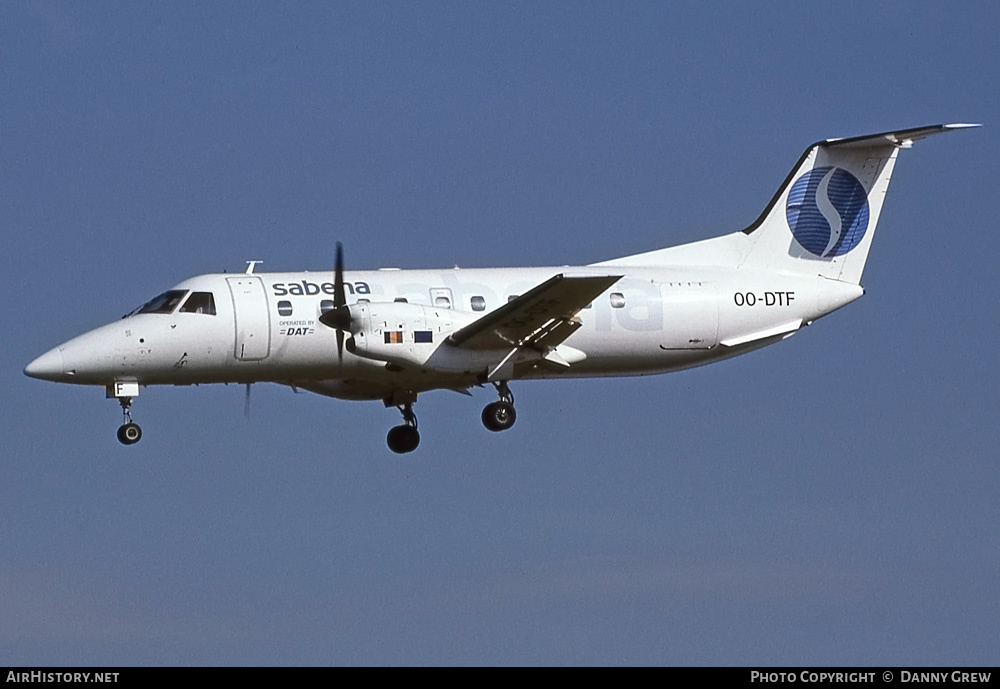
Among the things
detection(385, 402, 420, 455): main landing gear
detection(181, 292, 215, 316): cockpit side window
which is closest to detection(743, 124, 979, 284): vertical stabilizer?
detection(385, 402, 420, 455): main landing gear

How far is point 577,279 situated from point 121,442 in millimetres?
7489

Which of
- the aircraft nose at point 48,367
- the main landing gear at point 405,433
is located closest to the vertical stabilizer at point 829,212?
the main landing gear at point 405,433

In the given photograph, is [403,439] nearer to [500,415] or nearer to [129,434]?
[500,415]

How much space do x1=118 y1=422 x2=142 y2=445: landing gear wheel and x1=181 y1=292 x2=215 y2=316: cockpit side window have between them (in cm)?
200

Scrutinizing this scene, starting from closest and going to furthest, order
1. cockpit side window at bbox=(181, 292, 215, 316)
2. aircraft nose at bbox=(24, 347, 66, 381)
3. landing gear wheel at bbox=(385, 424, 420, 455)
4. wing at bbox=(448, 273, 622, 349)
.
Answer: wing at bbox=(448, 273, 622, 349), aircraft nose at bbox=(24, 347, 66, 381), cockpit side window at bbox=(181, 292, 215, 316), landing gear wheel at bbox=(385, 424, 420, 455)

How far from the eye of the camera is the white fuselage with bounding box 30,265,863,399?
91.6 feet

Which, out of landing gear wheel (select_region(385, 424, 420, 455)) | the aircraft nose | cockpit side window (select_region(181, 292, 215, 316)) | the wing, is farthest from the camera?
landing gear wheel (select_region(385, 424, 420, 455))

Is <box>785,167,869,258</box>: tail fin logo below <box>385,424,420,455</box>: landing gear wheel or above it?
above

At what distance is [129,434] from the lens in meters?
27.7

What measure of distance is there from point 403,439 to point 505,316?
401 centimetres

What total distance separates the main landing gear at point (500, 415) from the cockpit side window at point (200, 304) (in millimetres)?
4667

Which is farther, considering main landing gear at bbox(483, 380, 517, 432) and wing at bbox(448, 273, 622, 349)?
main landing gear at bbox(483, 380, 517, 432)

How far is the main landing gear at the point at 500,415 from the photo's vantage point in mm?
28781

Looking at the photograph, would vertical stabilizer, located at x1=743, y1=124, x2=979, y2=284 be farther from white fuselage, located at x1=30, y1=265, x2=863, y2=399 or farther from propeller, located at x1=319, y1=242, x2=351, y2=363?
propeller, located at x1=319, y1=242, x2=351, y2=363
